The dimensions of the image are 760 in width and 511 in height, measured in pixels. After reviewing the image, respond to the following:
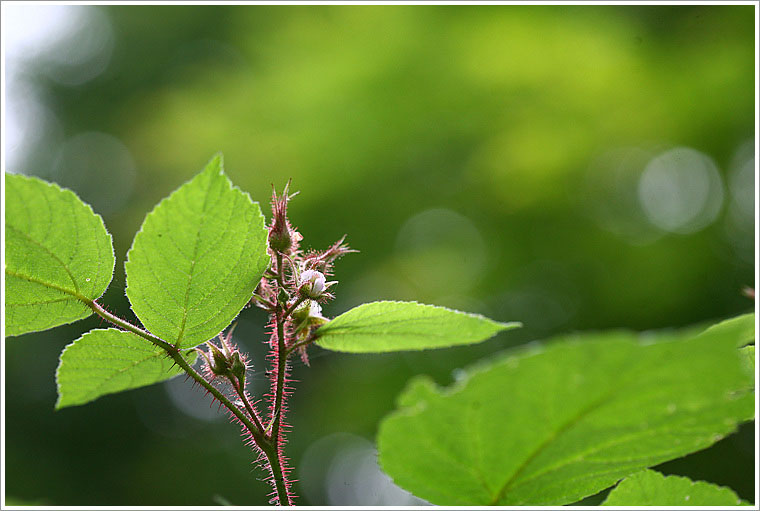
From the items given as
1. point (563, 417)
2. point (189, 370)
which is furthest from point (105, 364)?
point (563, 417)

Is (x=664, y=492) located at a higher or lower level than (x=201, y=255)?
lower

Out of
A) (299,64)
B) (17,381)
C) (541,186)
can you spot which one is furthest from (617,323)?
(17,381)

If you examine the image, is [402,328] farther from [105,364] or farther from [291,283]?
[105,364]

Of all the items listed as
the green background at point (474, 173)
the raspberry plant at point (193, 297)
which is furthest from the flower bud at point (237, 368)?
the green background at point (474, 173)

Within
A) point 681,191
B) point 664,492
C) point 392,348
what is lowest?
point 664,492

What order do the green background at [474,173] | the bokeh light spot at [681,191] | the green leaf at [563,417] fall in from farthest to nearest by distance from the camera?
the bokeh light spot at [681,191] → the green background at [474,173] → the green leaf at [563,417]

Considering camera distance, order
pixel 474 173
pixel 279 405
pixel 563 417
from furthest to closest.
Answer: pixel 474 173 < pixel 279 405 < pixel 563 417

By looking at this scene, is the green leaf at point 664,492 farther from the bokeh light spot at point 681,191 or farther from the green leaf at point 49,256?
the bokeh light spot at point 681,191

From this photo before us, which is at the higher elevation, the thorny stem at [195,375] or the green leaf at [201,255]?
the green leaf at [201,255]

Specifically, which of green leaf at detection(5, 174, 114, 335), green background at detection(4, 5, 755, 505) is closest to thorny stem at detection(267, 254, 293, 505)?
green leaf at detection(5, 174, 114, 335)
